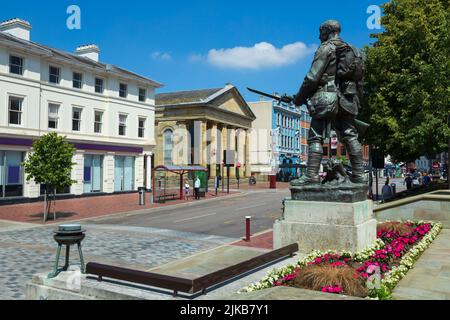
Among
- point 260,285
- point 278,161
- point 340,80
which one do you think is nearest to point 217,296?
point 260,285

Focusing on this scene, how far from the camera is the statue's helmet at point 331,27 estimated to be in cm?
909

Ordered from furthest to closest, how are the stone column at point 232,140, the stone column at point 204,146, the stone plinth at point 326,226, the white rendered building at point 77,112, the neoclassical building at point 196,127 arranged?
the stone column at point 232,140 → the neoclassical building at point 196,127 → the stone column at point 204,146 → the white rendered building at point 77,112 → the stone plinth at point 326,226

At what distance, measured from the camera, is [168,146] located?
180 feet

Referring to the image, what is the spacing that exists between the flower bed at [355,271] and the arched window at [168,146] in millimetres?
45816

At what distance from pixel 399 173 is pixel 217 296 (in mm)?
108884

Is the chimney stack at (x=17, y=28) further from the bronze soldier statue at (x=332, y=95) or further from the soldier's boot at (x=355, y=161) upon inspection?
the soldier's boot at (x=355, y=161)

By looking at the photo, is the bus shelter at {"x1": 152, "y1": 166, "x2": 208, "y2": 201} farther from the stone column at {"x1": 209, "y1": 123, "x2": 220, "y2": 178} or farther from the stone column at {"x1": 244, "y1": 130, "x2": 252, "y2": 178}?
the stone column at {"x1": 244, "y1": 130, "x2": 252, "y2": 178}

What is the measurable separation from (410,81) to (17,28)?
26005 mm

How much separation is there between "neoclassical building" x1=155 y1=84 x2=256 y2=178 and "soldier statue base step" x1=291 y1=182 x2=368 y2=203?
4285cm

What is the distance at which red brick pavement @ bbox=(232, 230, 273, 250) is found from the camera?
479 inches

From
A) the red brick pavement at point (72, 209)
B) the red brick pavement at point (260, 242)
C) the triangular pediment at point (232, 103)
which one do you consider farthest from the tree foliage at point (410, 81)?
the triangular pediment at point (232, 103)

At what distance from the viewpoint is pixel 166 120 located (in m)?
54.9

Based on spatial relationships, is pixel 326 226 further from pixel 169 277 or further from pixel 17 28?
pixel 17 28

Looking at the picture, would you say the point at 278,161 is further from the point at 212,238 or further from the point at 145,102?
the point at 212,238
